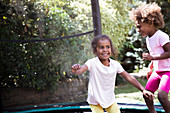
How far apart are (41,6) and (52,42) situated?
0.55 meters

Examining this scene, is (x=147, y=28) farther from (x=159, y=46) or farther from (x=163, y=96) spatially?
(x=163, y=96)

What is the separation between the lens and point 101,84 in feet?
5.16

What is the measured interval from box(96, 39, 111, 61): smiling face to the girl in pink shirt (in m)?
0.28

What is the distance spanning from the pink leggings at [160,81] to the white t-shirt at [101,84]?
0.37 metres

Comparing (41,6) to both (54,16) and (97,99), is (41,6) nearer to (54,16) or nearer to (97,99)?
(54,16)

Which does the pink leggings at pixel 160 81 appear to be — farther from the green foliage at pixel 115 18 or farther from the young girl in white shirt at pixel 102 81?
the green foliage at pixel 115 18

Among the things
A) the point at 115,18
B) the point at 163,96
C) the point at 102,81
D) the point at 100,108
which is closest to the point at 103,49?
the point at 102,81

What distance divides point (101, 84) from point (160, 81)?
0.49m

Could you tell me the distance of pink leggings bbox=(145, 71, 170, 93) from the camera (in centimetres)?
161

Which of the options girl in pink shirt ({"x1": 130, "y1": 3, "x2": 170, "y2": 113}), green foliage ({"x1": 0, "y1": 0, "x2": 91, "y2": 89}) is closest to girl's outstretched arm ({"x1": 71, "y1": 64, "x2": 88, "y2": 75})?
girl in pink shirt ({"x1": 130, "y1": 3, "x2": 170, "y2": 113})

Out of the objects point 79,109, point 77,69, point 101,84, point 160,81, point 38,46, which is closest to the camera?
point 77,69

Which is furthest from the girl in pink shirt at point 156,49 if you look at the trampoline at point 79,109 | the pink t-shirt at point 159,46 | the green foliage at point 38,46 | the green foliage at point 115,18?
the green foliage at point 115,18

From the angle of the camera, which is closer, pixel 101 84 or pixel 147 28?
pixel 101 84

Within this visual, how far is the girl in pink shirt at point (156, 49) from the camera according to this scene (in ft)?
5.28
